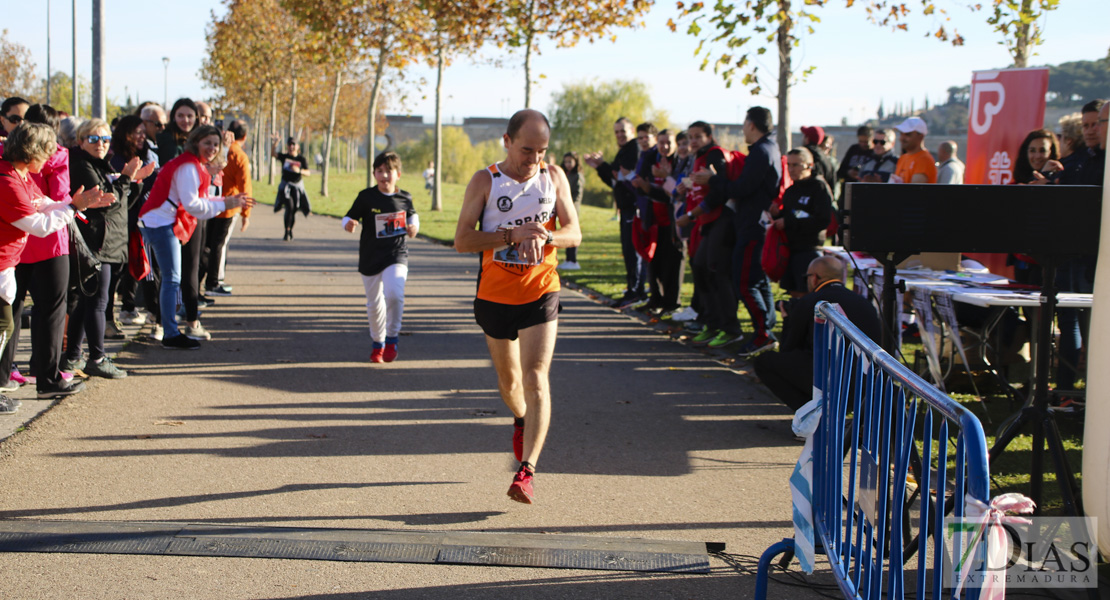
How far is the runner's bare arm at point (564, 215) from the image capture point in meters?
5.23

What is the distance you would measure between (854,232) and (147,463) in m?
4.07

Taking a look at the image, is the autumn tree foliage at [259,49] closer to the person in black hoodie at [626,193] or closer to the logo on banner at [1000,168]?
the person in black hoodie at [626,193]

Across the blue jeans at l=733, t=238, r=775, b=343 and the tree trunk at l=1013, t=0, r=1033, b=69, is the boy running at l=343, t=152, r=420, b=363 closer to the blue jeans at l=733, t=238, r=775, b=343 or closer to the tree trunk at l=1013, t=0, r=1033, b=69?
the blue jeans at l=733, t=238, r=775, b=343

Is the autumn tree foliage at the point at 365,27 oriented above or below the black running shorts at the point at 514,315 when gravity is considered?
above

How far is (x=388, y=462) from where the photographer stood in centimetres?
573

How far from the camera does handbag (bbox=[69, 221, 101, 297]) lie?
6891mm

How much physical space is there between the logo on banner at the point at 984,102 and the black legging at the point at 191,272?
8440 mm

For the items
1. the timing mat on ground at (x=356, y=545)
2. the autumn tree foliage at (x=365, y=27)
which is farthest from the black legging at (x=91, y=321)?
the autumn tree foliage at (x=365, y=27)

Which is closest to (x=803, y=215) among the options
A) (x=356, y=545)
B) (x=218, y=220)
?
(x=356, y=545)

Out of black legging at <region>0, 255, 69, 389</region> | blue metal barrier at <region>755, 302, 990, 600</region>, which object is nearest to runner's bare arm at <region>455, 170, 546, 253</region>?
blue metal barrier at <region>755, 302, 990, 600</region>

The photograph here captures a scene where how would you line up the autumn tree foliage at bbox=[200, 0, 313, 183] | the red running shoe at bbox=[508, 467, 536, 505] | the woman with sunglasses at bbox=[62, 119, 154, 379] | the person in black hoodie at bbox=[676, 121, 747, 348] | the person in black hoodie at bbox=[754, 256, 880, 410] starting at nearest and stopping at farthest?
1. the red running shoe at bbox=[508, 467, 536, 505]
2. the person in black hoodie at bbox=[754, 256, 880, 410]
3. the woman with sunglasses at bbox=[62, 119, 154, 379]
4. the person in black hoodie at bbox=[676, 121, 747, 348]
5. the autumn tree foliage at bbox=[200, 0, 313, 183]

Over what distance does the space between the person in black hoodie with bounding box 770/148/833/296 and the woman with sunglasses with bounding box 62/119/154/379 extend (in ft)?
17.8

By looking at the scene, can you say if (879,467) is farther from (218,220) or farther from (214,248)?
(214,248)

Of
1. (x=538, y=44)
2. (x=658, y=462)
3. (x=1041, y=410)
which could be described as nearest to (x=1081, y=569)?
(x=1041, y=410)
